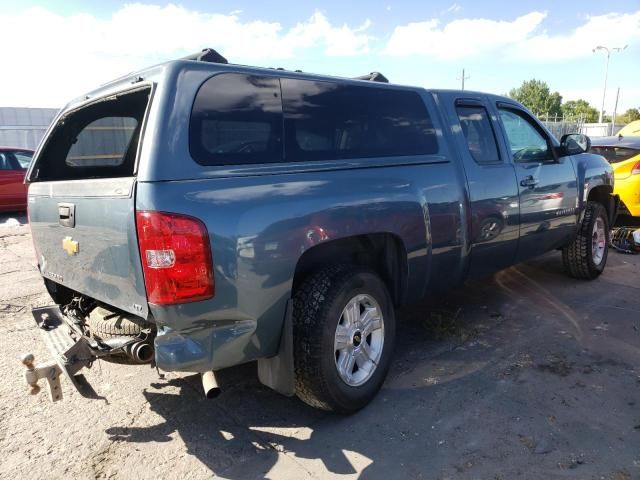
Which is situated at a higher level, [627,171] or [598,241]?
[627,171]

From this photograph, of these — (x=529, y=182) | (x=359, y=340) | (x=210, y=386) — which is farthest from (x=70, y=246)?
(x=529, y=182)

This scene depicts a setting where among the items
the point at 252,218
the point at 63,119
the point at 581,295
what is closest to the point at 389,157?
the point at 252,218

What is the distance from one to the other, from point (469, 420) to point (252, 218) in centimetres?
178

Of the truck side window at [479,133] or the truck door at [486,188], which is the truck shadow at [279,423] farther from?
the truck side window at [479,133]

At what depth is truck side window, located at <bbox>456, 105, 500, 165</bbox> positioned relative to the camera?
4016mm

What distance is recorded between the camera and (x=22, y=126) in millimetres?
20375

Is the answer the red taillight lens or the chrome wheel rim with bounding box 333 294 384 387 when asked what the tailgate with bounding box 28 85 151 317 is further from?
the chrome wheel rim with bounding box 333 294 384 387

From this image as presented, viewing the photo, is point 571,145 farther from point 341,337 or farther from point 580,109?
point 580,109

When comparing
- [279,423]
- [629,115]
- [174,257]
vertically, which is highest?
[629,115]

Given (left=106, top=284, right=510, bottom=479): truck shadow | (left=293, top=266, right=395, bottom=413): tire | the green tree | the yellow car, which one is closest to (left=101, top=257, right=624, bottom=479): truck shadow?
(left=106, top=284, right=510, bottom=479): truck shadow

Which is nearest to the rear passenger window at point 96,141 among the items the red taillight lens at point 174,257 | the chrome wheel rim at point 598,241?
the red taillight lens at point 174,257

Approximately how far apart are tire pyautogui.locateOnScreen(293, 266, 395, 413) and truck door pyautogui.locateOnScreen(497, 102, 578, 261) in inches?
76.0

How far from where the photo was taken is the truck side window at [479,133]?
13.2 ft

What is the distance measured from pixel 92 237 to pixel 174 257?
2.21ft
